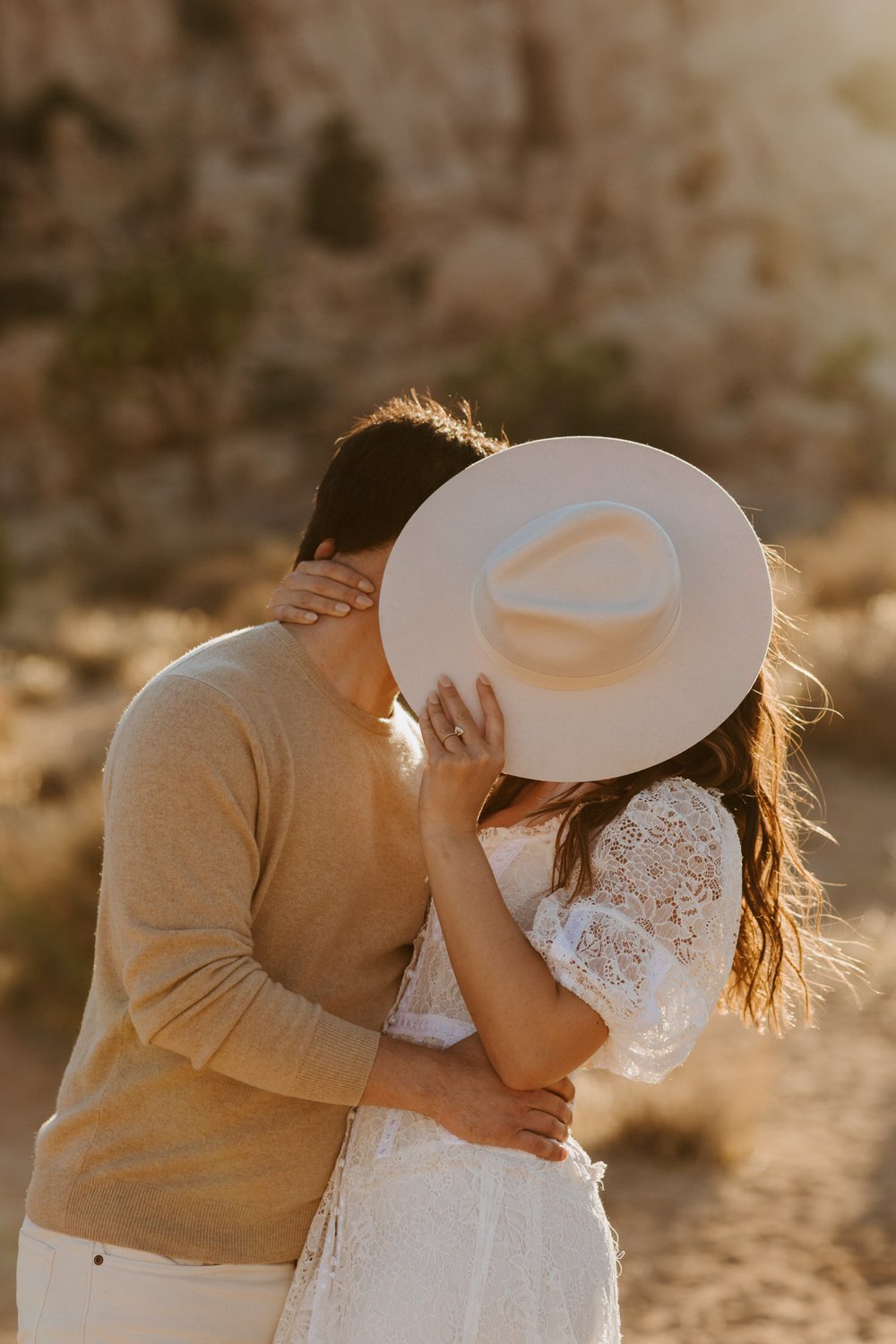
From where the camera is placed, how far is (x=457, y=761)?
2.04 m

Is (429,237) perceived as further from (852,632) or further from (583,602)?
(583,602)

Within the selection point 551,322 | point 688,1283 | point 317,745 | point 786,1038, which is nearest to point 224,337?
point 551,322

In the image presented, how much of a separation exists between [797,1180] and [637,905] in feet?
13.7

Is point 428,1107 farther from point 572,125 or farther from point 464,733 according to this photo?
point 572,125

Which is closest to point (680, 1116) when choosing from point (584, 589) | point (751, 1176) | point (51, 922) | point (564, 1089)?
point (751, 1176)

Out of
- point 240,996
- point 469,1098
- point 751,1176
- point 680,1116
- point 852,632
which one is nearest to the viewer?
point 240,996

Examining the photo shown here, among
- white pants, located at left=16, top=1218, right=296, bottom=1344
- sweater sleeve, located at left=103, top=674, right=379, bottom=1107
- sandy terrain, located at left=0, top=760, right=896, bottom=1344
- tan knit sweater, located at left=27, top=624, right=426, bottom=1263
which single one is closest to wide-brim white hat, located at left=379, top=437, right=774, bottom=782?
tan knit sweater, located at left=27, top=624, right=426, bottom=1263

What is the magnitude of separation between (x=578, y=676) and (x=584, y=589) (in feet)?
0.48

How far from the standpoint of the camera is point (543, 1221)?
204 cm

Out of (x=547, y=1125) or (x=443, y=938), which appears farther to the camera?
(x=443, y=938)

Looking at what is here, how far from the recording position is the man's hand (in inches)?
81.0

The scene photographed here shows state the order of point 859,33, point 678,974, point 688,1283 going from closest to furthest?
point 678,974 → point 688,1283 → point 859,33

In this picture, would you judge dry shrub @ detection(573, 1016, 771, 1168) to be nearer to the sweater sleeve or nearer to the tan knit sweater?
the tan knit sweater

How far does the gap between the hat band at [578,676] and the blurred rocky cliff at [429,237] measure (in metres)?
20.7
